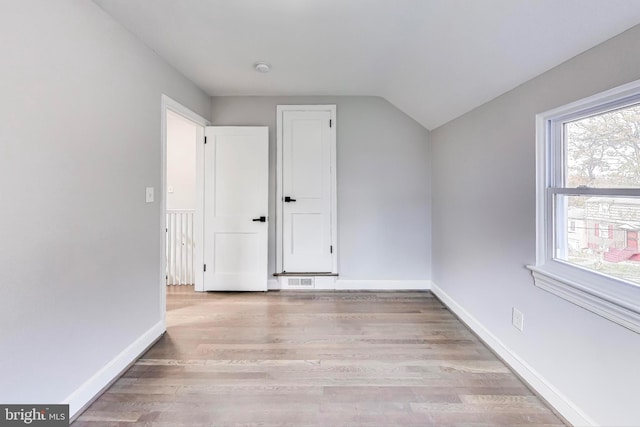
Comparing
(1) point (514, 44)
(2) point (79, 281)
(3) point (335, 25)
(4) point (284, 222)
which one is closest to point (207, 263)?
(4) point (284, 222)

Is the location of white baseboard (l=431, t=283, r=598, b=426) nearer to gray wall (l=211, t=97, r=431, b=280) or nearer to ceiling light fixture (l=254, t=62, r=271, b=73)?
gray wall (l=211, t=97, r=431, b=280)

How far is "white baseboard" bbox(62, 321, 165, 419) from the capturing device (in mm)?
1539

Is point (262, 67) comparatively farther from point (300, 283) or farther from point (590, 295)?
point (590, 295)

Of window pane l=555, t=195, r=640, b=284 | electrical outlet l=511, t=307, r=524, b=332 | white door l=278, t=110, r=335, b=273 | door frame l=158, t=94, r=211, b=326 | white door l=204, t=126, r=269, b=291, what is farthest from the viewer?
white door l=278, t=110, r=335, b=273

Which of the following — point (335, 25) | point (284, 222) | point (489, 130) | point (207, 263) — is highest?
point (335, 25)

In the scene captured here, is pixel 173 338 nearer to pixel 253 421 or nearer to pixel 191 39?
pixel 253 421

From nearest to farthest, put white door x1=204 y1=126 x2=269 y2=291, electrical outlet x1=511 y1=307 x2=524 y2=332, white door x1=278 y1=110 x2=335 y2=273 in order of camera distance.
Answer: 1. electrical outlet x1=511 y1=307 x2=524 y2=332
2. white door x1=204 y1=126 x2=269 y2=291
3. white door x1=278 y1=110 x2=335 y2=273

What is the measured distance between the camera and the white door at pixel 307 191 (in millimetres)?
3398

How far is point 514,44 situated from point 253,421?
8.30ft

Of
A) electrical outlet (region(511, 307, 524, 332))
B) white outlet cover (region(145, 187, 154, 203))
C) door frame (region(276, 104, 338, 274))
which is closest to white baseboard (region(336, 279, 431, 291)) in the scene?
door frame (region(276, 104, 338, 274))

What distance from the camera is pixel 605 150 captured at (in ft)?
4.66

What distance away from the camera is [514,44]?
1615 mm

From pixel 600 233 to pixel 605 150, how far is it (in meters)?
0.42

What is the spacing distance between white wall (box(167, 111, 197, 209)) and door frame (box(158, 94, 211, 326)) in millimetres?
561
